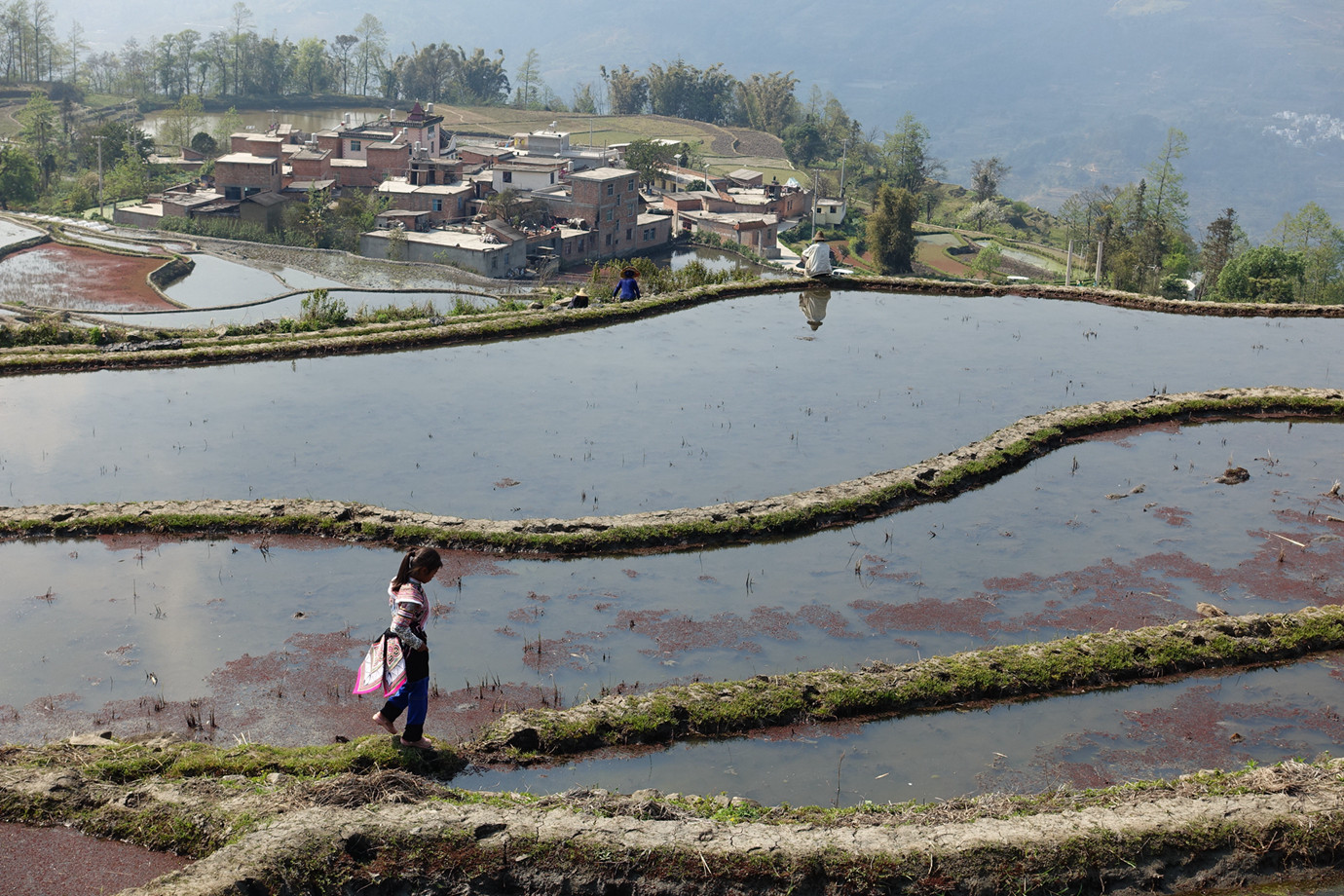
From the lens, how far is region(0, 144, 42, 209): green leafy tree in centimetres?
8550

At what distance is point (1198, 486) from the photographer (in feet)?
49.4

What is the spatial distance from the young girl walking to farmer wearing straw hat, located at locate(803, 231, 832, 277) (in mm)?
19063

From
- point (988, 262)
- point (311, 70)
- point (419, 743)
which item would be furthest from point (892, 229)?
point (311, 70)

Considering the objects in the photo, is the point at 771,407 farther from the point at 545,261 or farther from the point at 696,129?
the point at 696,129

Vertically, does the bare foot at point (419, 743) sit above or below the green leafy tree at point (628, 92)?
below

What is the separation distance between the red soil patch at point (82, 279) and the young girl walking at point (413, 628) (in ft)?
124

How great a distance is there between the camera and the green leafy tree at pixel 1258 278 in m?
50.9

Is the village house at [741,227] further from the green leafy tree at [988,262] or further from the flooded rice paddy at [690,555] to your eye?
the flooded rice paddy at [690,555]

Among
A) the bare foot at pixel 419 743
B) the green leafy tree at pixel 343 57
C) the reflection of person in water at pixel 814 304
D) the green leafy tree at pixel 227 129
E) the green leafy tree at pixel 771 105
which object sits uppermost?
the green leafy tree at pixel 343 57

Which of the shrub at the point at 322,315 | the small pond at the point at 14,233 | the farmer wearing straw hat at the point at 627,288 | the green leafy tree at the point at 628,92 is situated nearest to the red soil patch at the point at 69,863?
the shrub at the point at 322,315

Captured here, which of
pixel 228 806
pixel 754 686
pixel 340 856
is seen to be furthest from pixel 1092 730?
pixel 228 806

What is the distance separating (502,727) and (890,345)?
1447 cm

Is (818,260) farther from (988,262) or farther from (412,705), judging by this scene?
(988,262)

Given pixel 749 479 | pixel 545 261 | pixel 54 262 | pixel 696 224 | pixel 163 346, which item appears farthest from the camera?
pixel 696 224
